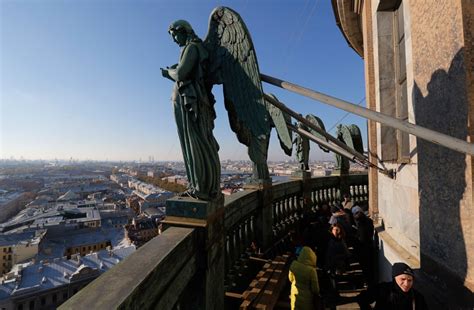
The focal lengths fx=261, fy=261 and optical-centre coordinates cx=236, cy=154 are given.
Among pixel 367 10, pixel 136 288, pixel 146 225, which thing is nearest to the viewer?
pixel 136 288

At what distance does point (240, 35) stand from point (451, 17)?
190 centimetres

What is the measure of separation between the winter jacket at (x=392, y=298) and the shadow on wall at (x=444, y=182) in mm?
337

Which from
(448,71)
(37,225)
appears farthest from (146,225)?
(448,71)

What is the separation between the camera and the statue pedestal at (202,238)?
104 inches

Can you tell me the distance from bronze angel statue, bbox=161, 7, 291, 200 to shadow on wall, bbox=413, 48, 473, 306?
1.63 meters

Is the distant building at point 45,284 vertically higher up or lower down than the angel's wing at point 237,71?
lower down

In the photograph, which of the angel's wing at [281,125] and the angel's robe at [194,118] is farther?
the angel's wing at [281,125]

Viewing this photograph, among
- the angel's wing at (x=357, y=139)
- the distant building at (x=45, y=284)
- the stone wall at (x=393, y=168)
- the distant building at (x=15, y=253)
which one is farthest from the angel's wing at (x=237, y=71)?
the distant building at (x=15, y=253)

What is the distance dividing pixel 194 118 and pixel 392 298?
8.35 ft

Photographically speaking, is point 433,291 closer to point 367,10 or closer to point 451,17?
point 451,17

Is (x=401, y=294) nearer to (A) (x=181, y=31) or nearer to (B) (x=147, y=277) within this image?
(B) (x=147, y=277)

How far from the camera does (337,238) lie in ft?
12.9

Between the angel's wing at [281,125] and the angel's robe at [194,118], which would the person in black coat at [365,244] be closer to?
the angel's wing at [281,125]

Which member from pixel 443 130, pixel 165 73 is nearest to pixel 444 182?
pixel 443 130
